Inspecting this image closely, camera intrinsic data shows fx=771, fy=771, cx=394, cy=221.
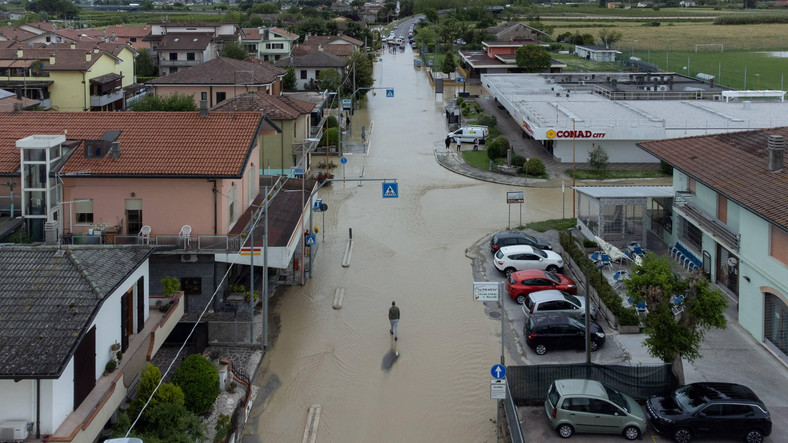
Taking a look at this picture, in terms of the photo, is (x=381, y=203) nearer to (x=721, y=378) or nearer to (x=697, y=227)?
(x=697, y=227)

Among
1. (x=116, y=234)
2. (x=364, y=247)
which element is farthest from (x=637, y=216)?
(x=116, y=234)

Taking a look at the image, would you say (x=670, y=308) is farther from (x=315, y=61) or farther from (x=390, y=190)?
(x=315, y=61)

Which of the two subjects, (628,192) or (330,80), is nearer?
(628,192)

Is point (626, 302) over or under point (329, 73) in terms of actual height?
under

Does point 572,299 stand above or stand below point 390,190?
below

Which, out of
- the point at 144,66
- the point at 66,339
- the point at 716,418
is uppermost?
the point at 144,66

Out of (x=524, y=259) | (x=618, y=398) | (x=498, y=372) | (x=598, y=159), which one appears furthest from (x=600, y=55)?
(x=498, y=372)

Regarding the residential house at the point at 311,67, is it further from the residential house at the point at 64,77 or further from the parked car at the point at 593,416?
the parked car at the point at 593,416
